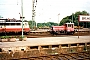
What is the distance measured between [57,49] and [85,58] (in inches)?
173

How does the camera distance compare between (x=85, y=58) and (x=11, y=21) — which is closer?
(x=85, y=58)

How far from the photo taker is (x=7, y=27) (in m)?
33.6

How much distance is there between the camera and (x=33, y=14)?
55.7m

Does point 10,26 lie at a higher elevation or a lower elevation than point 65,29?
higher

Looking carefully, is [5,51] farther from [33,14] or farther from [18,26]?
[33,14]

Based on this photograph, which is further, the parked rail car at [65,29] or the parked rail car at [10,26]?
the parked rail car at [65,29]

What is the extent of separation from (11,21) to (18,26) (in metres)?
1.83

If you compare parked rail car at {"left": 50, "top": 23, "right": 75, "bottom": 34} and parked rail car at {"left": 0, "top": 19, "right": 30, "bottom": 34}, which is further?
parked rail car at {"left": 50, "top": 23, "right": 75, "bottom": 34}

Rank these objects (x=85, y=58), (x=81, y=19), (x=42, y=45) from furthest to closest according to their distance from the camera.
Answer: (x=81, y=19) → (x=42, y=45) → (x=85, y=58)

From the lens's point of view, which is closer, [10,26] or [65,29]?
[10,26]

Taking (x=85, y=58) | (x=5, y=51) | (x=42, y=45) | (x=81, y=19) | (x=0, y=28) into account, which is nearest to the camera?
(x=85, y=58)

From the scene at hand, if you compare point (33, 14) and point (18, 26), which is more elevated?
point (33, 14)

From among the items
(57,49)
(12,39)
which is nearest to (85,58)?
(57,49)

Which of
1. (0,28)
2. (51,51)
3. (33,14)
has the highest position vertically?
(33,14)
